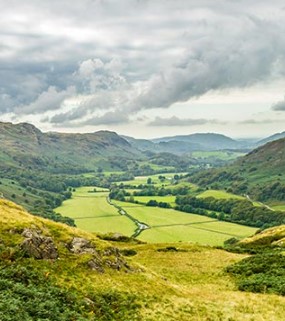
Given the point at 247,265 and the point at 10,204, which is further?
the point at 10,204

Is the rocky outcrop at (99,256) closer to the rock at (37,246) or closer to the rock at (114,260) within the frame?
Answer: the rock at (114,260)

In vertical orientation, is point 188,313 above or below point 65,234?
below

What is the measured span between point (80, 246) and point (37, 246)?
6.42m

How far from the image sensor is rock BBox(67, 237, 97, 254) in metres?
46.5

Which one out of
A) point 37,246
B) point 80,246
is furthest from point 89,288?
point 80,246

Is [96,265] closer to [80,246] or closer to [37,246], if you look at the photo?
[80,246]

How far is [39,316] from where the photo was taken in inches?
1145

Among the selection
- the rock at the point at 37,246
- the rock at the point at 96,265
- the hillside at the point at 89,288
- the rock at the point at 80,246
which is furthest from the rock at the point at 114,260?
the rock at the point at 37,246

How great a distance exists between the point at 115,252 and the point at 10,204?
24.3m

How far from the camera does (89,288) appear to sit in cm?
3769

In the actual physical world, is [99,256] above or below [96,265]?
above

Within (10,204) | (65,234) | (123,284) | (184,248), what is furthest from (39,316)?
(184,248)

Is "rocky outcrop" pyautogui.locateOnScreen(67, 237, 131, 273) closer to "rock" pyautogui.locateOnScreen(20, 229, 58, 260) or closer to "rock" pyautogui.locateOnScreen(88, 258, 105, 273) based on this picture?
"rock" pyautogui.locateOnScreen(88, 258, 105, 273)

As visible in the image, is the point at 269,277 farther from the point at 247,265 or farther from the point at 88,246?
the point at 88,246
